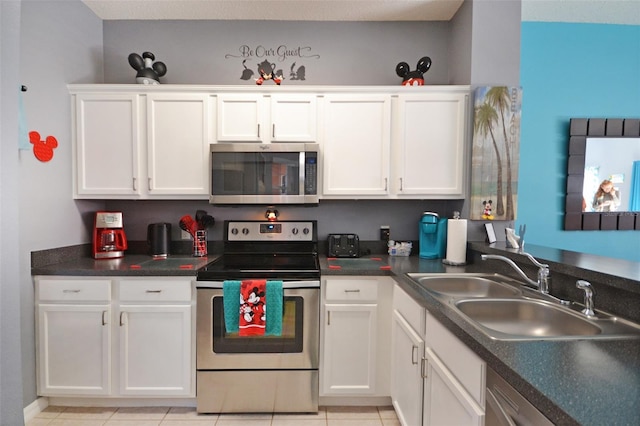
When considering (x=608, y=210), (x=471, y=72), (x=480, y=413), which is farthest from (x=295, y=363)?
(x=608, y=210)

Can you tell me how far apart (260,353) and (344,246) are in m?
0.96

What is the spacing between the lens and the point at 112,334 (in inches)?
79.4

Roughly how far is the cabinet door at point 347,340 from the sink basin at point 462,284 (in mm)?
396

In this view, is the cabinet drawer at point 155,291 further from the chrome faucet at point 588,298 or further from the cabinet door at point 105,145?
the chrome faucet at point 588,298

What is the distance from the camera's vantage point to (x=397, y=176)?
233 cm

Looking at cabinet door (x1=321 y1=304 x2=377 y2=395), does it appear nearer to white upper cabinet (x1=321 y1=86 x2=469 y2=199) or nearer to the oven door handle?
the oven door handle

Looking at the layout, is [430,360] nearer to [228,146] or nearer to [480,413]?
[480,413]

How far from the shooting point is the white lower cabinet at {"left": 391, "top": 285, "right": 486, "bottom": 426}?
1065 mm

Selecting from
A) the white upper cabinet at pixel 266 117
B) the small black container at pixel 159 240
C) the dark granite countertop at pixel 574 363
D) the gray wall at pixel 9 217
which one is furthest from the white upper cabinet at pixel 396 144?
the gray wall at pixel 9 217

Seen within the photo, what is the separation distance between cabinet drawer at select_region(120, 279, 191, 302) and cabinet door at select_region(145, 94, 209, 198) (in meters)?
0.67

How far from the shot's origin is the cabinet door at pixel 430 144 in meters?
2.28

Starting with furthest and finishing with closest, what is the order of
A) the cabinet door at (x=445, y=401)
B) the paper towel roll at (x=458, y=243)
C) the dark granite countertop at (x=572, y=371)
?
the paper towel roll at (x=458, y=243), the cabinet door at (x=445, y=401), the dark granite countertop at (x=572, y=371)

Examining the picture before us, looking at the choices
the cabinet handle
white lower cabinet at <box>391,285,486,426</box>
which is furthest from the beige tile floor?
the cabinet handle

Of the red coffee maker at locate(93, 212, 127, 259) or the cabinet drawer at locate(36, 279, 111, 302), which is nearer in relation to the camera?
the cabinet drawer at locate(36, 279, 111, 302)
